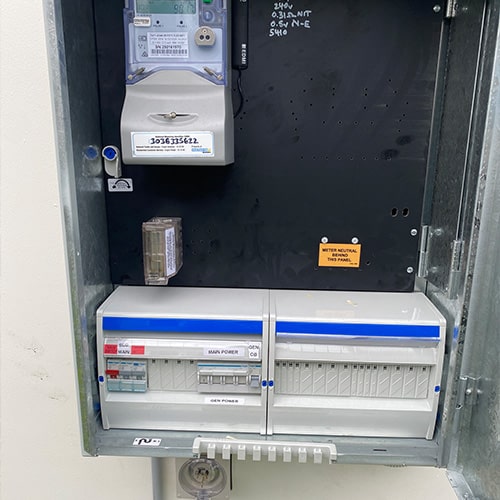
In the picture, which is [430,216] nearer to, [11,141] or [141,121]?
[141,121]

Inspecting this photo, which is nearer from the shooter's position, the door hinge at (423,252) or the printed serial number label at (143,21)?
the printed serial number label at (143,21)

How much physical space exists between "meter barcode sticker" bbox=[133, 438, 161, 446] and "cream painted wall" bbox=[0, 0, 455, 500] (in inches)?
15.7

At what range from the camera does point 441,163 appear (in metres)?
0.94

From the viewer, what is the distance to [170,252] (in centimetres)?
91

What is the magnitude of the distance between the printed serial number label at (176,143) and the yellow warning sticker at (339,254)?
40 cm

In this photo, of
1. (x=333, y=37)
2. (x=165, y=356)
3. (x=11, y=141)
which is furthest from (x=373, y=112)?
(x=11, y=141)

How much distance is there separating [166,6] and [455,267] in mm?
841

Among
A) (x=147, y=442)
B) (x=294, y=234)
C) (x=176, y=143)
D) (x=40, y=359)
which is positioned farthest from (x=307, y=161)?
(x=40, y=359)

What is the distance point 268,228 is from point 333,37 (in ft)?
1.58

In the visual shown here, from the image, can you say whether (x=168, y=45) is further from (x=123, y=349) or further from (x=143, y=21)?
(x=123, y=349)

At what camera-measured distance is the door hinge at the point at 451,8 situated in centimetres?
87

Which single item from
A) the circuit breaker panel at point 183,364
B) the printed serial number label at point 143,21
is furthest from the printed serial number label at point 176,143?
the circuit breaker panel at point 183,364

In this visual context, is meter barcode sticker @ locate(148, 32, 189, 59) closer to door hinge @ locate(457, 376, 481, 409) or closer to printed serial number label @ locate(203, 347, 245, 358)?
printed serial number label @ locate(203, 347, 245, 358)

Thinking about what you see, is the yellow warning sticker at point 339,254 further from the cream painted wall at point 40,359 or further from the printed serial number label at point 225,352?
the cream painted wall at point 40,359
